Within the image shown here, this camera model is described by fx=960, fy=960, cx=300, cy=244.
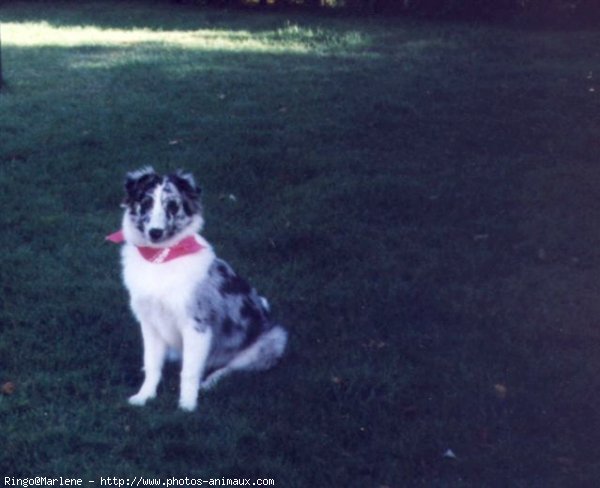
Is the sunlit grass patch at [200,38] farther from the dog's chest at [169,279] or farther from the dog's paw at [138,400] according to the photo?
the dog's paw at [138,400]

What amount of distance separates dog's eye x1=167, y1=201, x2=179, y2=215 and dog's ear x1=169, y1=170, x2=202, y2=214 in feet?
0.25

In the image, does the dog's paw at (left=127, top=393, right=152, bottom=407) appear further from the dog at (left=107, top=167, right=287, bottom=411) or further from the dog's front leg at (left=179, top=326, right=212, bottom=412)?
the dog's front leg at (left=179, top=326, right=212, bottom=412)

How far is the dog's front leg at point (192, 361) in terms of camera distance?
5695mm

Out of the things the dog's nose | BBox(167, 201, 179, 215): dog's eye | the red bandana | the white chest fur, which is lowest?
the white chest fur

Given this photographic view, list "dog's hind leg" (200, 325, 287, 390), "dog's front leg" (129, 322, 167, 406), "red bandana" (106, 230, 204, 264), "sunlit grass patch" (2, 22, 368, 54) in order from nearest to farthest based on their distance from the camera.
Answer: "red bandana" (106, 230, 204, 264), "dog's front leg" (129, 322, 167, 406), "dog's hind leg" (200, 325, 287, 390), "sunlit grass patch" (2, 22, 368, 54)

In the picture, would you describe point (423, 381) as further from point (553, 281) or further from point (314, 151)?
point (314, 151)

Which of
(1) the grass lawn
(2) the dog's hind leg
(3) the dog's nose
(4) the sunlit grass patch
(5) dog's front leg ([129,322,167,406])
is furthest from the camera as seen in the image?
(4) the sunlit grass patch

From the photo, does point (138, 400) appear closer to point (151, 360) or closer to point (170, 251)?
point (151, 360)

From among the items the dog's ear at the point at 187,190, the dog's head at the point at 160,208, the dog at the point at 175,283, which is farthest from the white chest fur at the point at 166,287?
the dog's ear at the point at 187,190

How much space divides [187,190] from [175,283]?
574mm

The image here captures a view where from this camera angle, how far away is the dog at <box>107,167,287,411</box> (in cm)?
564

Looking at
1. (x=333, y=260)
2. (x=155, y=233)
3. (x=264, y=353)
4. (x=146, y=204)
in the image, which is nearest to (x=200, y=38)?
(x=333, y=260)

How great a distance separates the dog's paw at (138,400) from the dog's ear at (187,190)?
115cm

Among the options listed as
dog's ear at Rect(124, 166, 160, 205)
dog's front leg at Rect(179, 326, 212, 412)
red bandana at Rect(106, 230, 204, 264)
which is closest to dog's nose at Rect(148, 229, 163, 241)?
red bandana at Rect(106, 230, 204, 264)
